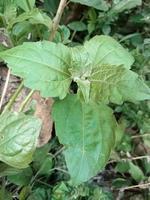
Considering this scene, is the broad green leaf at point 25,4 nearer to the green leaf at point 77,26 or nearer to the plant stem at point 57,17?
the plant stem at point 57,17

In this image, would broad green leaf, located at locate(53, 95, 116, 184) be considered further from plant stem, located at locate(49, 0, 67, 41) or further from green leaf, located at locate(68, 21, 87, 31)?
green leaf, located at locate(68, 21, 87, 31)

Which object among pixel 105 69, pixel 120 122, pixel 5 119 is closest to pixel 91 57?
pixel 105 69

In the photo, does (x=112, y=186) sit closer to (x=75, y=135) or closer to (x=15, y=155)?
(x=75, y=135)

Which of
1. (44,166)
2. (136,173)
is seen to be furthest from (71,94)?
(136,173)

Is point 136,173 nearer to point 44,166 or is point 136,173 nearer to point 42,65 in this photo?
point 44,166

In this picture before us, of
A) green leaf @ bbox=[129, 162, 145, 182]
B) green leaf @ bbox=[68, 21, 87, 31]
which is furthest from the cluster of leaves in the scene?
green leaf @ bbox=[68, 21, 87, 31]
